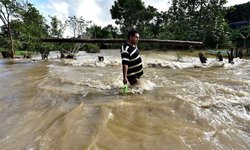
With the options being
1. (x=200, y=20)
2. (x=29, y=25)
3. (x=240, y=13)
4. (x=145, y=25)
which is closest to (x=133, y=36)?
(x=29, y=25)

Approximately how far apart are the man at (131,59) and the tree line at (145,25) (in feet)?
50.3

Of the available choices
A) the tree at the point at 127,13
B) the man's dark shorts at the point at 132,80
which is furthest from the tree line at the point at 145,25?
the man's dark shorts at the point at 132,80

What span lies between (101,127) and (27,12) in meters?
23.5

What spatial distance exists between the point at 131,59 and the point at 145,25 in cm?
4704

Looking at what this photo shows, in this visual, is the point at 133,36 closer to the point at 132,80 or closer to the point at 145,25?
the point at 132,80

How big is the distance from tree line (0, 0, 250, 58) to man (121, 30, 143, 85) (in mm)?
15334

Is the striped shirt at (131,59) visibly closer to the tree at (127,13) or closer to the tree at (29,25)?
the tree at (29,25)

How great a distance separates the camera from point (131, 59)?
5.59m

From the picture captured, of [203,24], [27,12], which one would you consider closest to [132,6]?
[203,24]

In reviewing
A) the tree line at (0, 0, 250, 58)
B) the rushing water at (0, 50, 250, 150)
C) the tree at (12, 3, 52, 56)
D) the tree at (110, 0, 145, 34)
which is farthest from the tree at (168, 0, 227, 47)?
the rushing water at (0, 50, 250, 150)

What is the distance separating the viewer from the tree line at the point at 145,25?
24.1 meters

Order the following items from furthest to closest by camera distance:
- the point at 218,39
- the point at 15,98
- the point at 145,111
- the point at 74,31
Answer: the point at 74,31
the point at 218,39
the point at 15,98
the point at 145,111

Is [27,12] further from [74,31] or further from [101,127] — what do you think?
[101,127]

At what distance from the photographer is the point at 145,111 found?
14.3 ft
